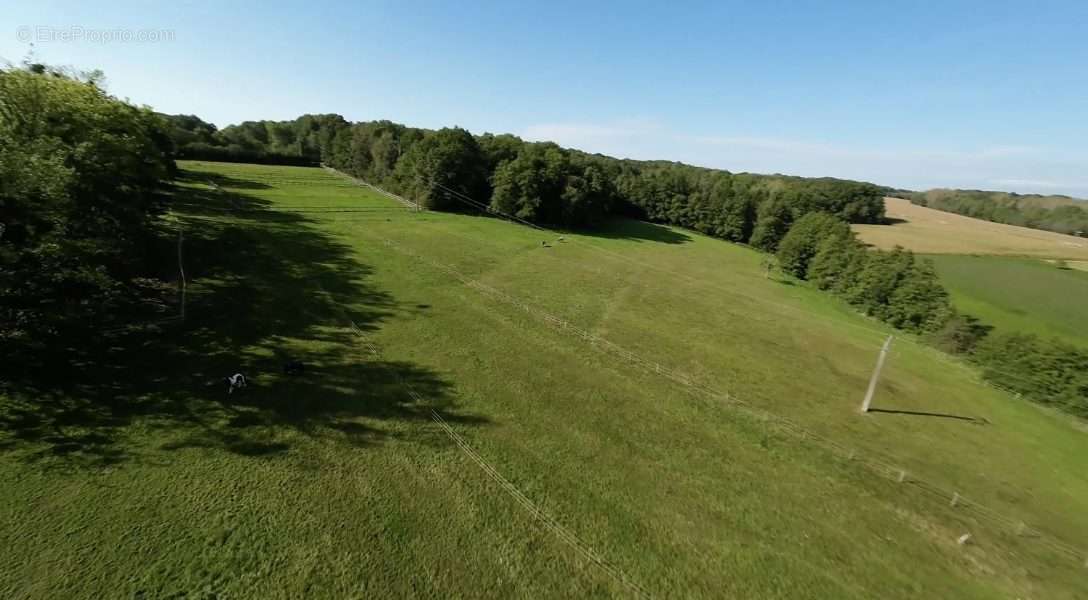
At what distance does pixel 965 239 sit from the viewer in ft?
257

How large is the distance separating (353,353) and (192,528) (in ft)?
36.2

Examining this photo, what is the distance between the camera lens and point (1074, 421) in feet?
78.9

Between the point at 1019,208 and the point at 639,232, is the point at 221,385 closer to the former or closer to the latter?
the point at 639,232

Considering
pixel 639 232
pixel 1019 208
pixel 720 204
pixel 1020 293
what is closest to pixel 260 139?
pixel 639 232

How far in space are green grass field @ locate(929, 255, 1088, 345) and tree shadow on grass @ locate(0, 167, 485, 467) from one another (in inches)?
2122

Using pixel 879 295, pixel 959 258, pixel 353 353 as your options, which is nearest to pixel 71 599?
pixel 353 353

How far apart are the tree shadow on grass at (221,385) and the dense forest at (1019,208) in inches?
6045

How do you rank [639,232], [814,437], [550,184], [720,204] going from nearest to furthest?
[814,437] → [550,184] → [639,232] → [720,204]

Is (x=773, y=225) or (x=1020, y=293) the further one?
(x=773, y=225)

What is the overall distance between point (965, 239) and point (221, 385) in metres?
114

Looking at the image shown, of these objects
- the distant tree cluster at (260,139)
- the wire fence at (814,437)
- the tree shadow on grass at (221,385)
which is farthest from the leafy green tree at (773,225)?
Result: the distant tree cluster at (260,139)

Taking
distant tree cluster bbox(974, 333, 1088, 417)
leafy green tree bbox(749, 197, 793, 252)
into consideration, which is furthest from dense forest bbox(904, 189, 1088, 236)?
distant tree cluster bbox(974, 333, 1088, 417)

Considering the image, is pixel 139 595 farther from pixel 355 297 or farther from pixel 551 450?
pixel 355 297

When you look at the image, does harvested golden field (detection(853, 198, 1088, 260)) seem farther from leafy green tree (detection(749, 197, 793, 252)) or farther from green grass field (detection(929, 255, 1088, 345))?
leafy green tree (detection(749, 197, 793, 252))
